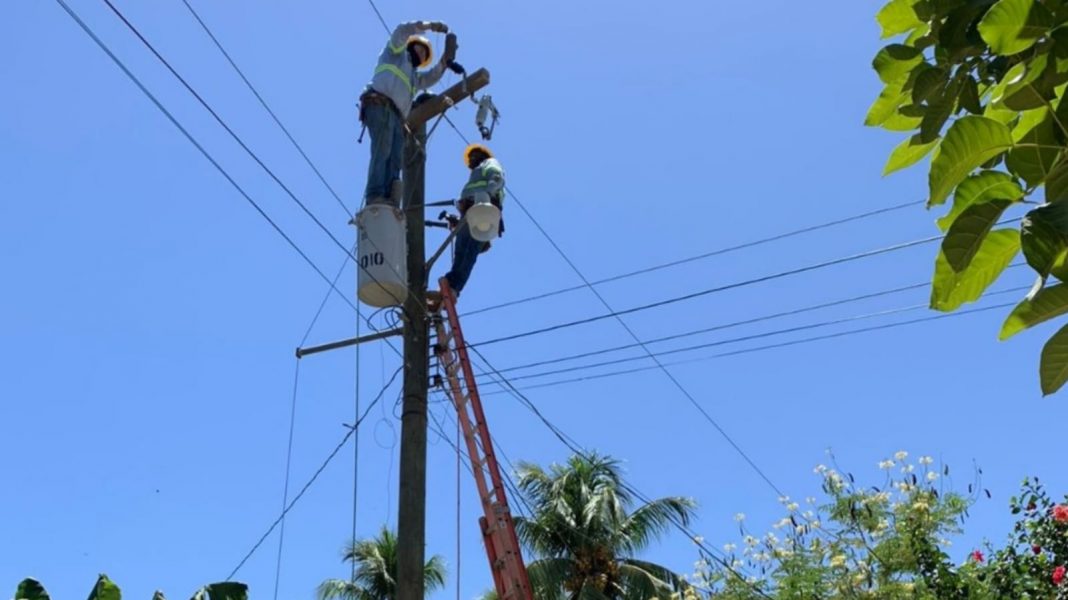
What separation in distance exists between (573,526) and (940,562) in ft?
36.1

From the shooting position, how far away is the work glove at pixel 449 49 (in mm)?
10516

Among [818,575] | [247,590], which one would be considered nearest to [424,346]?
[247,590]

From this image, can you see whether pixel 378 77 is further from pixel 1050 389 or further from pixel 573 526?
pixel 573 526

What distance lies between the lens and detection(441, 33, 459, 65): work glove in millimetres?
10516

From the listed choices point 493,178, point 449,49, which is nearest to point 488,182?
point 493,178

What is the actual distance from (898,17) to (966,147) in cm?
68

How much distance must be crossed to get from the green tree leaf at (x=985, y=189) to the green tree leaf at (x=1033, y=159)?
26mm

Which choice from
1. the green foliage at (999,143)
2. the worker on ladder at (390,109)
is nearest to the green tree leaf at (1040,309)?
the green foliage at (999,143)

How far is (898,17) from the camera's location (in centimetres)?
286

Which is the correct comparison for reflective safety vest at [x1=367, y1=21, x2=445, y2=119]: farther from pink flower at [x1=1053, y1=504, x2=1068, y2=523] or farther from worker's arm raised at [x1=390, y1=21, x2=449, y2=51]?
pink flower at [x1=1053, y1=504, x2=1068, y2=523]

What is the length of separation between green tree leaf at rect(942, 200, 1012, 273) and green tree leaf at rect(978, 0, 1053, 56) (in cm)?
32

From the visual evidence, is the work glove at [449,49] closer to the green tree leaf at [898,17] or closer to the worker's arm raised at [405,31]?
the worker's arm raised at [405,31]

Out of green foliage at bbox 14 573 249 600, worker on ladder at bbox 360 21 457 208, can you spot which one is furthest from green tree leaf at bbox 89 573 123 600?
worker on ladder at bbox 360 21 457 208

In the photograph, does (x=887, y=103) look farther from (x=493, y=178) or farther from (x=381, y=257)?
(x=493, y=178)
